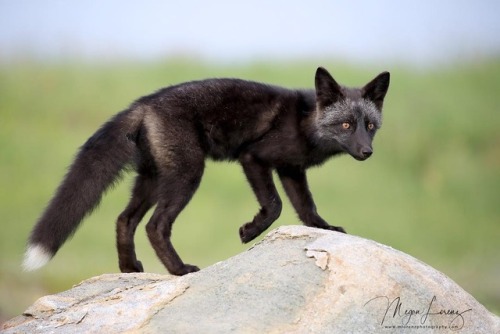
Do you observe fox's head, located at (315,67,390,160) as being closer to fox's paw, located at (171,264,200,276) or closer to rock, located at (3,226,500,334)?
fox's paw, located at (171,264,200,276)

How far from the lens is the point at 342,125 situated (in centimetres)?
612

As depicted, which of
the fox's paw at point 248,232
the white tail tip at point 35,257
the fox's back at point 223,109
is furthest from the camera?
the fox's back at point 223,109

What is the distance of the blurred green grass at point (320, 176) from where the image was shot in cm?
958

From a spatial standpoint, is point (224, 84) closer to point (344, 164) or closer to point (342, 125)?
point (342, 125)

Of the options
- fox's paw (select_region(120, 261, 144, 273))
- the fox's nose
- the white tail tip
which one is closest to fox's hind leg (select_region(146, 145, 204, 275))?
fox's paw (select_region(120, 261, 144, 273))

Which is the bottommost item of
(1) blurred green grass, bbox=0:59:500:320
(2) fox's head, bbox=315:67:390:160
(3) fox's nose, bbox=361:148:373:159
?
(1) blurred green grass, bbox=0:59:500:320

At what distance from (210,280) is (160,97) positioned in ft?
6.59

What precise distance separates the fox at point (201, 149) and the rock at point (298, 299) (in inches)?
40.0

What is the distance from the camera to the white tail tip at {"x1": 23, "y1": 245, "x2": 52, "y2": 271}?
5129mm

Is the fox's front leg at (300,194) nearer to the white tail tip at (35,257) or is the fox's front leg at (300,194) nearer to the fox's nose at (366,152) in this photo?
the fox's nose at (366,152)

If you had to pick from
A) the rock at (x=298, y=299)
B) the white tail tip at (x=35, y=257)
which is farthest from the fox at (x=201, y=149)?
the rock at (x=298, y=299)

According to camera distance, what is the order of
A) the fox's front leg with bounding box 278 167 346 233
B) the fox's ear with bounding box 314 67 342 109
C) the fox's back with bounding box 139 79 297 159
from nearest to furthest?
1. the fox's back with bounding box 139 79 297 159
2. the fox's front leg with bounding box 278 167 346 233
3. the fox's ear with bounding box 314 67 342 109

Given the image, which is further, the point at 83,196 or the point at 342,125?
the point at 342,125

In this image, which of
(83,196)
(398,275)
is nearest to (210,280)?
(398,275)
